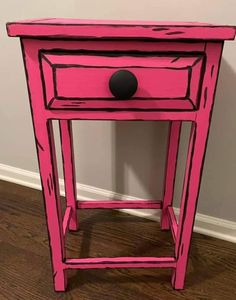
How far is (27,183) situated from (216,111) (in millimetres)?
911

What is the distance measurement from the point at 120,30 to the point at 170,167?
22.6 inches

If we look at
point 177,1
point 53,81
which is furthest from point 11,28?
point 177,1

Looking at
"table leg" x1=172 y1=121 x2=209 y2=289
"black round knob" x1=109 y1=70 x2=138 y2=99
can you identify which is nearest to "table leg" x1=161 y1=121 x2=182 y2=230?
"table leg" x1=172 y1=121 x2=209 y2=289

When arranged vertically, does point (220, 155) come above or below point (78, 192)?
above

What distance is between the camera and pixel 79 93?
24.7 inches

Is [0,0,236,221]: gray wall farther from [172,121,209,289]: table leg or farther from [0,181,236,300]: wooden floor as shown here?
[172,121,209,289]: table leg

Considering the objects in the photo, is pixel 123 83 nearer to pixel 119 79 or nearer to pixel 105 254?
pixel 119 79

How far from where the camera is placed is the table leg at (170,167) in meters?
0.99

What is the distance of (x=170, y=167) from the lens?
1040mm

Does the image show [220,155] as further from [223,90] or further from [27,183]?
[27,183]

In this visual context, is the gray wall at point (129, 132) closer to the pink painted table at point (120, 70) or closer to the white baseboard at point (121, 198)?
the white baseboard at point (121, 198)

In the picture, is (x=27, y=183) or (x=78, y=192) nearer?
(x=78, y=192)

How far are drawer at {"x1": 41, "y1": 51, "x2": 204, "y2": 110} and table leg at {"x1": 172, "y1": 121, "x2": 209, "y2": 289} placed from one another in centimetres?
9

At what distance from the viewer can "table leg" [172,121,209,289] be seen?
69 cm
